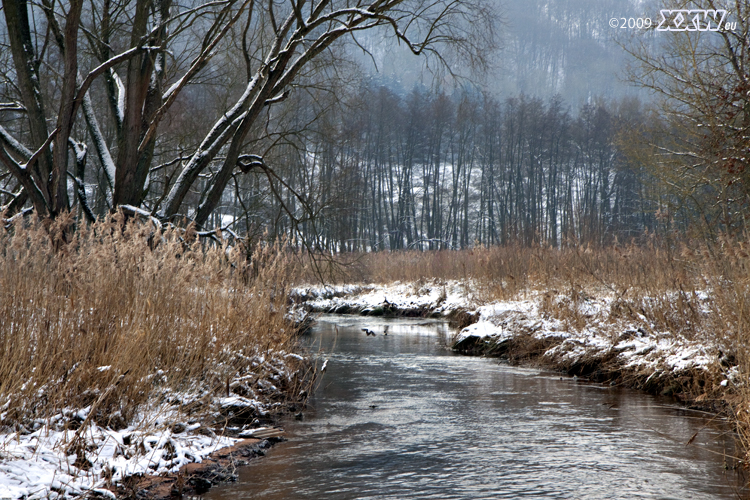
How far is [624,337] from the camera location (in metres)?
7.68

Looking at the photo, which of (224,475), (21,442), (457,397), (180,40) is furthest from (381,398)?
(180,40)

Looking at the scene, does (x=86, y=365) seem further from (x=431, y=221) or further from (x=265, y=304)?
(x=431, y=221)

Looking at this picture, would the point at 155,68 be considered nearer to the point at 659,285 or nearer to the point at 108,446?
the point at 108,446

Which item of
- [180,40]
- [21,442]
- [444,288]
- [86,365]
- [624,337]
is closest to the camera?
[21,442]

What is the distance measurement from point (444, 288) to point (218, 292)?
38.1ft

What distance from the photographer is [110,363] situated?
12.5 ft

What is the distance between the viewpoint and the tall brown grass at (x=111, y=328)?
346 cm

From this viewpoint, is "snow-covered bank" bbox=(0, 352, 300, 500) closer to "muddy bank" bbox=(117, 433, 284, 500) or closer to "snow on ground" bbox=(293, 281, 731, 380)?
"muddy bank" bbox=(117, 433, 284, 500)

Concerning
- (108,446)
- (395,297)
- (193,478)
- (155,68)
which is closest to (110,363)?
(108,446)

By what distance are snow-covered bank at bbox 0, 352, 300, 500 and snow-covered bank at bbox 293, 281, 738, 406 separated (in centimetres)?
417

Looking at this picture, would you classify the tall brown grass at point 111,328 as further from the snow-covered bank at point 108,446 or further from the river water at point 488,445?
the river water at point 488,445

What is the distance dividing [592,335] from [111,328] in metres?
6.47

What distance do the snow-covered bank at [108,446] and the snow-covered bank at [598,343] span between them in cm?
417

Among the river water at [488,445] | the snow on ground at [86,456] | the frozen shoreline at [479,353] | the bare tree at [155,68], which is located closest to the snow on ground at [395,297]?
the frozen shoreline at [479,353]
